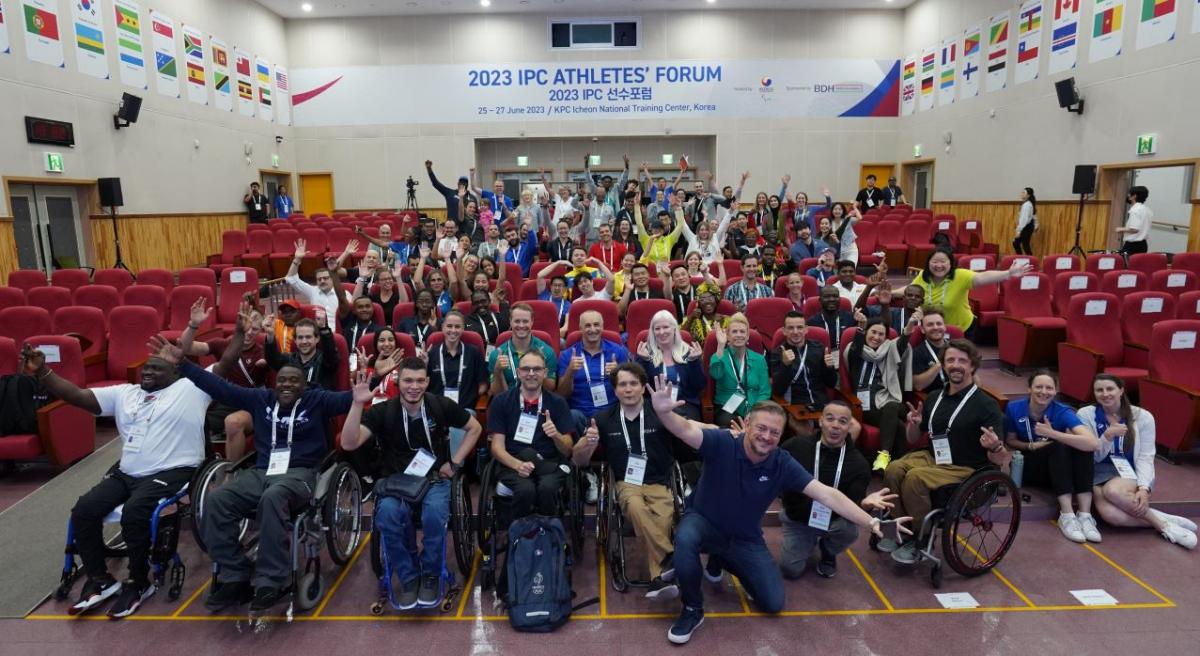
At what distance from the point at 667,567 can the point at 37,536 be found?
3648 millimetres

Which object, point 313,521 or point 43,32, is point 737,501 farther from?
point 43,32

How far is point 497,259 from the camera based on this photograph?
726 centimetres

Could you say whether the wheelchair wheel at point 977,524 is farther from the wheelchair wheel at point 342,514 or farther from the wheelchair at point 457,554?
the wheelchair wheel at point 342,514

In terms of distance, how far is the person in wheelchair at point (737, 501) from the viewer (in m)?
2.88

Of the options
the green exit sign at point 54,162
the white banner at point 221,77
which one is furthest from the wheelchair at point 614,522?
the white banner at point 221,77

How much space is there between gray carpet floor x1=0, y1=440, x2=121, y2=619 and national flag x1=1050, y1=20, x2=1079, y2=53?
43.1 ft

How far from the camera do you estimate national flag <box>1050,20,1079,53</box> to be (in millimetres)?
9867

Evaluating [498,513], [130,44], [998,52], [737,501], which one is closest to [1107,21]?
[998,52]

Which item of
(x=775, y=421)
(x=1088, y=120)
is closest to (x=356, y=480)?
(x=775, y=421)

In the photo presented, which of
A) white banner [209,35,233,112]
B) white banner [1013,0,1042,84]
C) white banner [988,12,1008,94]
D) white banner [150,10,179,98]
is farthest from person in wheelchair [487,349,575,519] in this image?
white banner [209,35,233,112]

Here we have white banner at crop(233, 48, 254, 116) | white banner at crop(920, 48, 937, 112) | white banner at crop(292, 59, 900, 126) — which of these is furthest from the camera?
white banner at crop(292, 59, 900, 126)

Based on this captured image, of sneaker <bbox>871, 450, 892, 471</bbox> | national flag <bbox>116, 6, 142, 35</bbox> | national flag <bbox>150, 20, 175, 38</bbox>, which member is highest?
national flag <bbox>150, 20, 175, 38</bbox>

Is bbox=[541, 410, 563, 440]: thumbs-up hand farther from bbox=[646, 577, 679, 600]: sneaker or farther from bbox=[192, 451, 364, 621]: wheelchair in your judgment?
bbox=[192, 451, 364, 621]: wheelchair

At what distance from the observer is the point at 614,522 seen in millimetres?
3381
